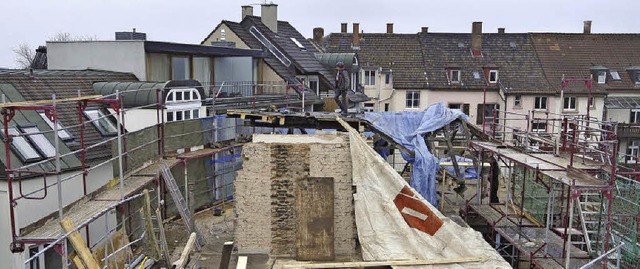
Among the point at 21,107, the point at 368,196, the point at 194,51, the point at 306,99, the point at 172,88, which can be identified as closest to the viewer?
the point at 21,107

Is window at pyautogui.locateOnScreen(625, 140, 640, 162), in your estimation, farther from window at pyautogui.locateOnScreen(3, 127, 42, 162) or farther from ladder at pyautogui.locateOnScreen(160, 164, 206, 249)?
window at pyautogui.locateOnScreen(3, 127, 42, 162)

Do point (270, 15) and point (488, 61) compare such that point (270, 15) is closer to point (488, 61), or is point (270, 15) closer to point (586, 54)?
point (488, 61)

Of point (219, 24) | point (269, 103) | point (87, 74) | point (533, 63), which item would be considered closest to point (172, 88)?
point (87, 74)

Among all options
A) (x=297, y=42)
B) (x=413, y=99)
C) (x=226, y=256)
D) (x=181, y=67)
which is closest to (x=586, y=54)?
(x=413, y=99)

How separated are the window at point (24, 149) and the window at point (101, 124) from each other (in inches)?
114

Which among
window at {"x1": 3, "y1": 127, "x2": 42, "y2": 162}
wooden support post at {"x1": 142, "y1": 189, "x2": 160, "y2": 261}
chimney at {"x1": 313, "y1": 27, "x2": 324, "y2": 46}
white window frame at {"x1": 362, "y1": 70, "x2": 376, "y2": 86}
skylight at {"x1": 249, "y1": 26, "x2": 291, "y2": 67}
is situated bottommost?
wooden support post at {"x1": 142, "y1": 189, "x2": 160, "y2": 261}

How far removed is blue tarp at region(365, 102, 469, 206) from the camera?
18.8 metres

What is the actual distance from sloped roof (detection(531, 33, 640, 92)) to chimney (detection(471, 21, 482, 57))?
13.9 feet

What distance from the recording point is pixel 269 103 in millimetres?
25828

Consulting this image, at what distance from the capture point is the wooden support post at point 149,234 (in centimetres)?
1451

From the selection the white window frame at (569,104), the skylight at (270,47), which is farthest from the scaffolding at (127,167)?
the white window frame at (569,104)

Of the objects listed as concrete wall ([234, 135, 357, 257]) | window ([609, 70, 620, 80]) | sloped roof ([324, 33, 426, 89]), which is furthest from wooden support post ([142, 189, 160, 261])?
window ([609, 70, 620, 80])

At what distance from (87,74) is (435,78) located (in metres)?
26.5

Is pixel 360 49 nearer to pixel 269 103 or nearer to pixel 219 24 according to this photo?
pixel 219 24
